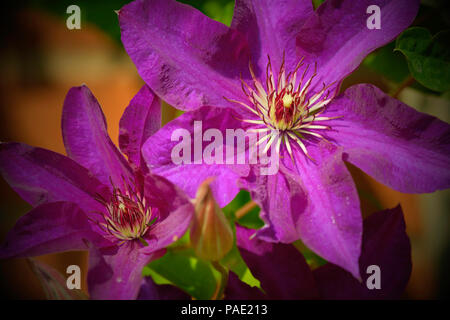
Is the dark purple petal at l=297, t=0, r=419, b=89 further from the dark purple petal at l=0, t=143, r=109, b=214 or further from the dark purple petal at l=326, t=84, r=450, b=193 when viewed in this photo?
the dark purple petal at l=0, t=143, r=109, b=214

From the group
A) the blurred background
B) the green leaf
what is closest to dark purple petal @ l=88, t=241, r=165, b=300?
the green leaf

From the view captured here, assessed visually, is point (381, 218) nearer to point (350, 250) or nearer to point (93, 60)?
point (350, 250)

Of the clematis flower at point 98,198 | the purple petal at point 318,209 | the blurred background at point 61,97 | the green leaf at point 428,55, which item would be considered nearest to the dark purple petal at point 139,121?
the clematis flower at point 98,198

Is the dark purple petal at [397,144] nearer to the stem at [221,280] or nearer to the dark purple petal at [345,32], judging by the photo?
the dark purple petal at [345,32]

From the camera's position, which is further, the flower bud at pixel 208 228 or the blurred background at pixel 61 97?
the blurred background at pixel 61 97

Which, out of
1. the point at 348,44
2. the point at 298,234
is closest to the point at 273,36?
the point at 348,44

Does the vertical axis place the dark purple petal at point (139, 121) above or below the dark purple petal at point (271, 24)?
below

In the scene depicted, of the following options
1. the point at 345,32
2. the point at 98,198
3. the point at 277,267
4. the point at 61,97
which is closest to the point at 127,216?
the point at 98,198
